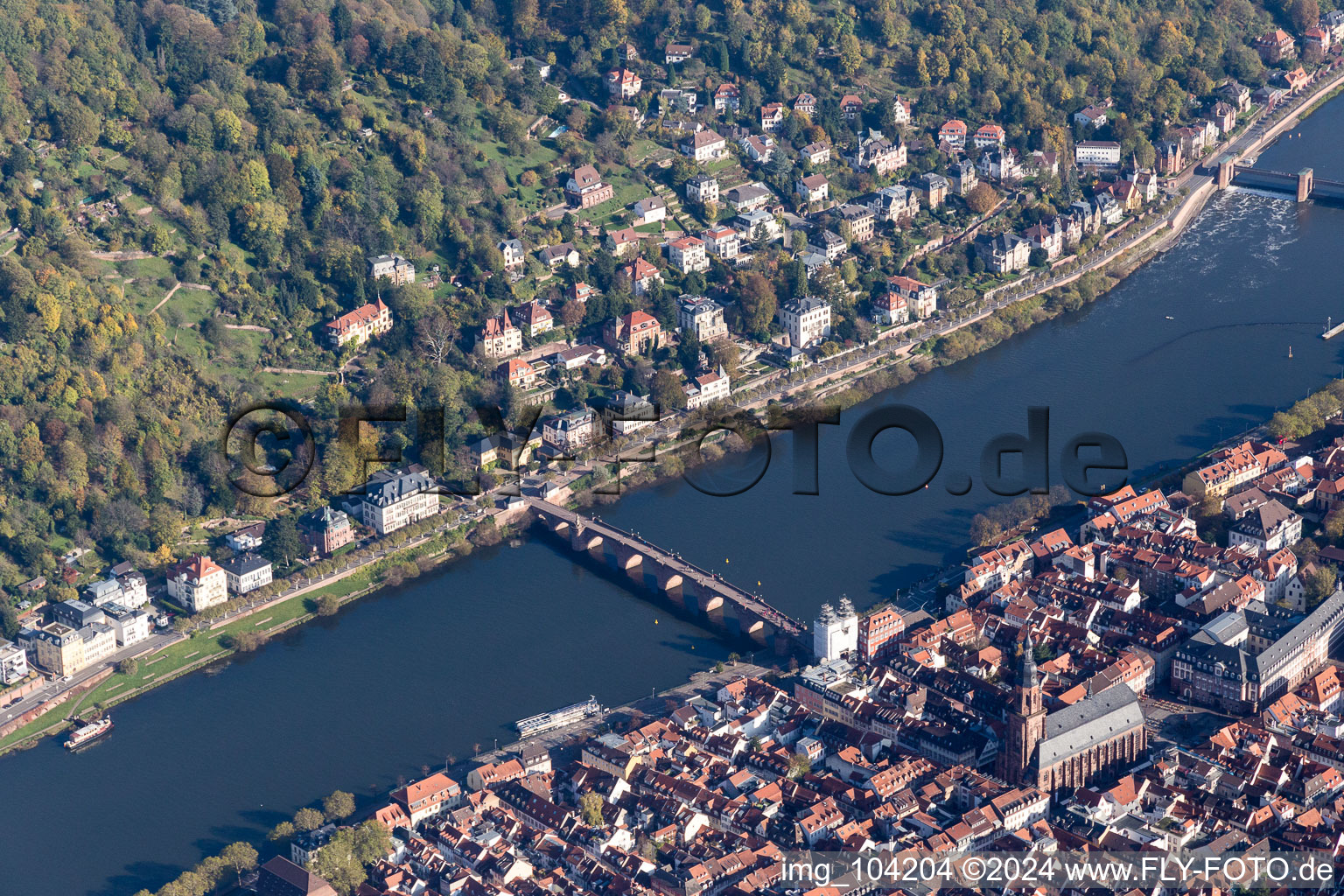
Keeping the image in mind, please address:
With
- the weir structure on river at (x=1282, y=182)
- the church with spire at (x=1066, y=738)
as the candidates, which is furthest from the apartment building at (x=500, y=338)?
the weir structure on river at (x=1282, y=182)

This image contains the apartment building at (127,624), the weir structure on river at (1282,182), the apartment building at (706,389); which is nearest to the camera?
the apartment building at (127,624)

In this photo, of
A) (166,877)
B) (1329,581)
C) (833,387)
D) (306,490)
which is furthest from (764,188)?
(166,877)

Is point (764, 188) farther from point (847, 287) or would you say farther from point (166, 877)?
point (166, 877)

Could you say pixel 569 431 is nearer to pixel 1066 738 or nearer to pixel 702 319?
pixel 702 319

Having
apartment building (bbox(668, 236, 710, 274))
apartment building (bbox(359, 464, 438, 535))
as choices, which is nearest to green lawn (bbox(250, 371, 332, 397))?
apartment building (bbox(359, 464, 438, 535))

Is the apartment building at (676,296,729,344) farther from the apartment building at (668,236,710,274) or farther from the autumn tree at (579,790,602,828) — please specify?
the autumn tree at (579,790,602,828)

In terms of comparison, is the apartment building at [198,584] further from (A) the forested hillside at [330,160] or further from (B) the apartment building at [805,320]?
(B) the apartment building at [805,320]

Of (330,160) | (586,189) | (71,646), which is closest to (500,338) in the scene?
(586,189)
